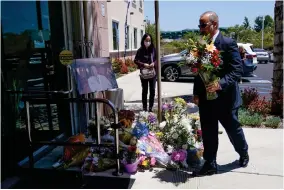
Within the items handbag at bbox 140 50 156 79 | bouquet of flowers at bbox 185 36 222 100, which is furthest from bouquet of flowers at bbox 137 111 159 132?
handbag at bbox 140 50 156 79

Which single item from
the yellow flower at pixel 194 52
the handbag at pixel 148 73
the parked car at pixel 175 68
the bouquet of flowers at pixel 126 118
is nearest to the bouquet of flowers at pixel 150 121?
the bouquet of flowers at pixel 126 118

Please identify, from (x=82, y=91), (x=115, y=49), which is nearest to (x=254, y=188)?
(x=82, y=91)

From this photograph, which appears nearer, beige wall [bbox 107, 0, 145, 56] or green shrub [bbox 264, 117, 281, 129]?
green shrub [bbox 264, 117, 281, 129]

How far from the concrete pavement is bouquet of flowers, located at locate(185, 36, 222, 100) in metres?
0.90

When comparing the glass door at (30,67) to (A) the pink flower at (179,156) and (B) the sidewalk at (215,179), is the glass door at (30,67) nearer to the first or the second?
(B) the sidewalk at (215,179)

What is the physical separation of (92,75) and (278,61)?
3.73 meters

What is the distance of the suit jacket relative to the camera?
326 cm

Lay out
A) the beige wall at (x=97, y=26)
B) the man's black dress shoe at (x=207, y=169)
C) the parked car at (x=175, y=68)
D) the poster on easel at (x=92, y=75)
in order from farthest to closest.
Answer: the parked car at (x=175, y=68) → the beige wall at (x=97, y=26) → the poster on easel at (x=92, y=75) → the man's black dress shoe at (x=207, y=169)

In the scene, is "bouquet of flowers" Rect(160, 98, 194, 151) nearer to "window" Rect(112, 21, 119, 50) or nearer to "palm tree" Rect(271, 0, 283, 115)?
"palm tree" Rect(271, 0, 283, 115)

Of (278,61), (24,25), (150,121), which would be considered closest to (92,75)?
(24,25)

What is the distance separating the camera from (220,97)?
3.36 meters

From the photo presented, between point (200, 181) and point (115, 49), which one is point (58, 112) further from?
point (115, 49)

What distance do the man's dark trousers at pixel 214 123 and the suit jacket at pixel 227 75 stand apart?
0.06 metres

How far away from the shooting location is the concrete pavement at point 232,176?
3.31 metres
